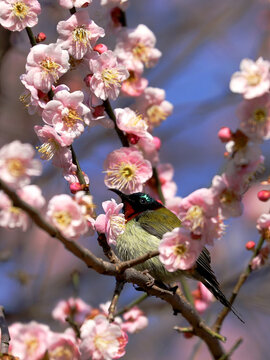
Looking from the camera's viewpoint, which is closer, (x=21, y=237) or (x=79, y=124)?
(x=79, y=124)

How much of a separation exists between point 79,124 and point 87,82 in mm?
305

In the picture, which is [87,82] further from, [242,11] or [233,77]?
[242,11]

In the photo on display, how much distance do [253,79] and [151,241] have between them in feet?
6.23

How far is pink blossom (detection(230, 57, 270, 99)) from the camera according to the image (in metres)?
1.71

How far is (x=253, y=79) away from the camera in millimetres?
1751

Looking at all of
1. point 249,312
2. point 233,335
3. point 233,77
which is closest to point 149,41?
point 233,77

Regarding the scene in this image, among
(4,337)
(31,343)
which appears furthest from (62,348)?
(4,337)

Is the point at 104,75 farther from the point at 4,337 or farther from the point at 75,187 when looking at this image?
the point at 4,337

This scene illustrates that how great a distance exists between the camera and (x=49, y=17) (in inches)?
223

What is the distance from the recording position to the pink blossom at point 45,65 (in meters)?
2.26

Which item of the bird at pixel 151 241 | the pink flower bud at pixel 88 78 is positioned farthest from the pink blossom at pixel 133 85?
the pink flower bud at pixel 88 78

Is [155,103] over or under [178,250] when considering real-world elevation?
over

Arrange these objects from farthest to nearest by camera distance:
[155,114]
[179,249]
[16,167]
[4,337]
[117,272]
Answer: [155,114], [4,337], [117,272], [179,249], [16,167]

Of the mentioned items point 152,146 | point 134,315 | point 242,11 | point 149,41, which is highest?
point 242,11
